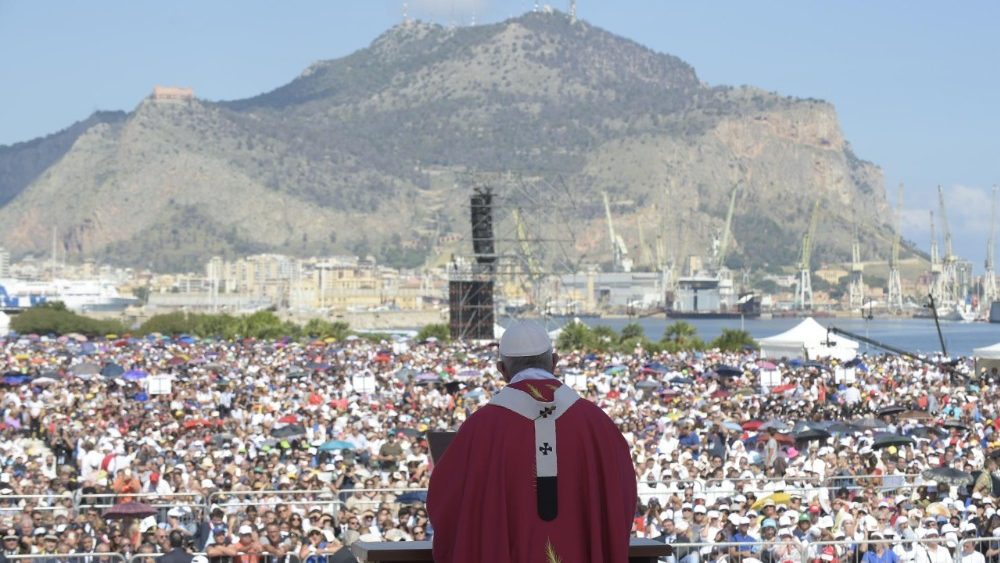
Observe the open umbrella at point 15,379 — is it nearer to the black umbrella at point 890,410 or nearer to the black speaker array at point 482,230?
the black umbrella at point 890,410

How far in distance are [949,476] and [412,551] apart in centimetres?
→ 1113

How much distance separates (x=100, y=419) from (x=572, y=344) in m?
38.6

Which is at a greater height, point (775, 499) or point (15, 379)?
point (15, 379)

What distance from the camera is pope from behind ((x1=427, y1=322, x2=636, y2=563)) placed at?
487cm

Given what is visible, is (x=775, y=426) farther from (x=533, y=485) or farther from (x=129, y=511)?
(x=533, y=485)

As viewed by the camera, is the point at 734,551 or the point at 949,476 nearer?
the point at 734,551

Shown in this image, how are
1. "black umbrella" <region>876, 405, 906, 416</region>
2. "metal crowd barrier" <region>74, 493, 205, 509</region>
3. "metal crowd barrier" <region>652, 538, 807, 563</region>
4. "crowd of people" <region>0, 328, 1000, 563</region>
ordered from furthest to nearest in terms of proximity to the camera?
1. "black umbrella" <region>876, 405, 906, 416</region>
2. "metal crowd barrier" <region>74, 493, 205, 509</region>
3. "crowd of people" <region>0, 328, 1000, 563</region>
4. "metal crowd barrier" <region>652, 538, 807, 563</region>

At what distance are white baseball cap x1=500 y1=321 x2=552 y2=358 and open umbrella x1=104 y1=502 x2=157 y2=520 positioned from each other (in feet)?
31.2

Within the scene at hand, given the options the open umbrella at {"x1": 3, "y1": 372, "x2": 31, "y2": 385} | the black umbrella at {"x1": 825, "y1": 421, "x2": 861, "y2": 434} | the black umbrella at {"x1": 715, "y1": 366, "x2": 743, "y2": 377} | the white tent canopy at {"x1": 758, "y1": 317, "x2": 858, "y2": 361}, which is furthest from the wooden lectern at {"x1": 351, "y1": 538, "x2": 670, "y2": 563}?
the white tent canopy at {"x1": 758, "y1": 317, "x2": 858, "y2": 361}

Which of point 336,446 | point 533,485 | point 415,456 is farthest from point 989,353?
point 533,485

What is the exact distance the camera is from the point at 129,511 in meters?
14.0

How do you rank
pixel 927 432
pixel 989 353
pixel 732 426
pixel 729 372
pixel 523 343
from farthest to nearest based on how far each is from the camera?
pixel 989 353 < pixel 729 372 < pixel 732 426 < pixel 927 432 < pixel 523 343

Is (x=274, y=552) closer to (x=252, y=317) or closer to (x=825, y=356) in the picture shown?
(x=825, y=356)

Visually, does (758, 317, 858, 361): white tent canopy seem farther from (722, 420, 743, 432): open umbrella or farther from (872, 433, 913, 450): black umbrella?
(872, 433, 913, 450): black umbrella
